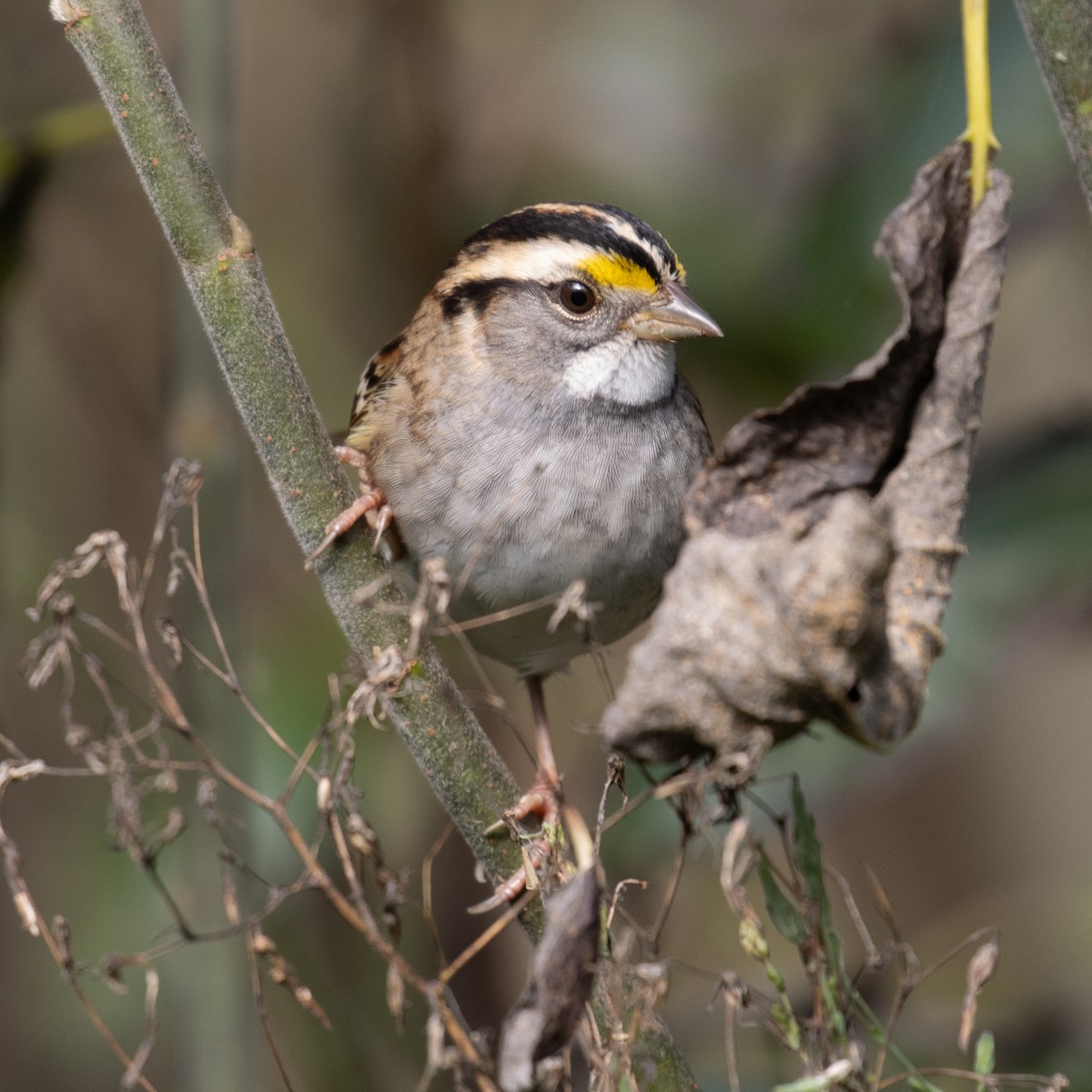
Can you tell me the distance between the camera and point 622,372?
9.70 feet

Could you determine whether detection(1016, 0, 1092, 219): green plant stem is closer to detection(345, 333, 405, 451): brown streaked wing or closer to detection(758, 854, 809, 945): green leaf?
detection(758, 854, 809, 945): green leaf

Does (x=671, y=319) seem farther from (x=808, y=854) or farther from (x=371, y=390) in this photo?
(x=808, y=854)

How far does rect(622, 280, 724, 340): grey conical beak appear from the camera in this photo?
2.88 meters

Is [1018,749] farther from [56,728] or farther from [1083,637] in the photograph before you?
[56,728]

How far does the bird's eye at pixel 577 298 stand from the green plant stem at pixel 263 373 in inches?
45.8

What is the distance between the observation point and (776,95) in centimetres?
452

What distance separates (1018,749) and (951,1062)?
2873 mm

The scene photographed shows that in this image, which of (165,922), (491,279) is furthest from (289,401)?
(165,922)

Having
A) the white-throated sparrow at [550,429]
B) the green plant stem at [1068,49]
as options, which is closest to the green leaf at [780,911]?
the green plant stem at [1068,49]

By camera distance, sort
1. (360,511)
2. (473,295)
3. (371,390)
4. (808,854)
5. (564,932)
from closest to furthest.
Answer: (564,932) → (808,854) → (360,511) → (473,295) → (371,390)

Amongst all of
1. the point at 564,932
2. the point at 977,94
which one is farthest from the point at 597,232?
the point at 564,932

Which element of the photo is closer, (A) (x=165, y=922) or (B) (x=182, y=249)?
(B) (x=182, y=249)

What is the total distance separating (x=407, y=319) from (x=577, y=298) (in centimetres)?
189

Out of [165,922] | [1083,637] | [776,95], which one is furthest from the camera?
[776,95]
